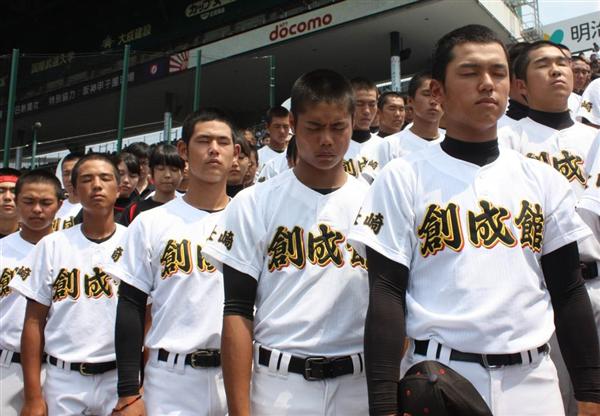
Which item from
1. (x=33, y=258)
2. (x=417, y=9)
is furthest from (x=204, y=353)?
(x=417, y=9)

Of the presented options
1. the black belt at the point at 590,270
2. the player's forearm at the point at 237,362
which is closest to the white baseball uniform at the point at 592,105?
the black belt at the point at 590,270

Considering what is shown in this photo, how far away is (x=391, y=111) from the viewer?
5973 millimetres

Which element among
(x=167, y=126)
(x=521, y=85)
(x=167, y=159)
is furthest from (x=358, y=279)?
(x=167, y=126)

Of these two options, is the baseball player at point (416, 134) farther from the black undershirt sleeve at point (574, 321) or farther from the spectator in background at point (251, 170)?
the black undershirt sleeve at point (574, 321)

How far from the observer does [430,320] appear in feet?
6.15

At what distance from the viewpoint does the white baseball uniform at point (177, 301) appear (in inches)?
103

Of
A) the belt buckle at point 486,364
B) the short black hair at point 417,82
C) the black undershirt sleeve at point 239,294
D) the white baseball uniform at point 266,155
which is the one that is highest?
the short black hair at point 417,82

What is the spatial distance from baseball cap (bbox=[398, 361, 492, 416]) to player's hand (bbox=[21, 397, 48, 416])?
7.40 ft

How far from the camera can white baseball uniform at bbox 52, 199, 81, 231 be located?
514 centimetres

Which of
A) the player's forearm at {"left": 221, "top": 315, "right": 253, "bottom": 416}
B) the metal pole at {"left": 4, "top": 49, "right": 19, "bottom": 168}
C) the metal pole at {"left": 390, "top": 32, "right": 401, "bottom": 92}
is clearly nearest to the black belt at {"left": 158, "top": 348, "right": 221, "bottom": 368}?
→ the player's forearm at {"left": 221, "top": 315, "right": 253, "bottom": 416}

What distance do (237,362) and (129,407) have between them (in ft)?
2.57

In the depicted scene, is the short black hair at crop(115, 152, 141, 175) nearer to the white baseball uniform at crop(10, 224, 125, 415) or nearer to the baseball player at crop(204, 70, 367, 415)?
the white baseball uniform at crop(10, 224, 125, 415)

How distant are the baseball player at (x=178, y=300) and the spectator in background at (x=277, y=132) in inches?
144

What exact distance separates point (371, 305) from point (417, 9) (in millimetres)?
14980
